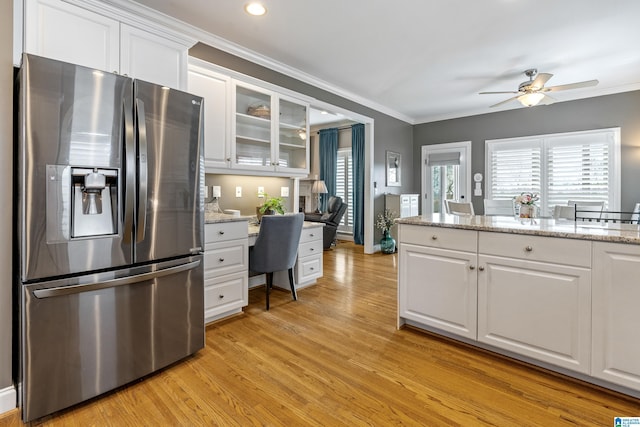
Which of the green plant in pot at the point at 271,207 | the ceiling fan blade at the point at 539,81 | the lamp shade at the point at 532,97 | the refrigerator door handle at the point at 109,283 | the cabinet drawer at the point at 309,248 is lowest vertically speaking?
the cabinet drawer at the point at 309,248

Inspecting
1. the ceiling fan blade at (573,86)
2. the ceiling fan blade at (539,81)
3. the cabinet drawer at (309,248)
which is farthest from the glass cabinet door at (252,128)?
the ceiling fan blade at (573,86)

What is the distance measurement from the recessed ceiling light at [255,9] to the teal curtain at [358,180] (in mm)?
4365

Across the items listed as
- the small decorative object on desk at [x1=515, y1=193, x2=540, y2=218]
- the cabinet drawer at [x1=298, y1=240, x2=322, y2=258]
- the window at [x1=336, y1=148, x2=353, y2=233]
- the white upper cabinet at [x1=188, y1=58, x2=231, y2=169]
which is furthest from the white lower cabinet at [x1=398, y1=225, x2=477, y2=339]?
the window at [x1=336, y1=148, x2=353, y2=233]

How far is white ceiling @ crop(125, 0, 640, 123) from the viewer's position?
105 inches

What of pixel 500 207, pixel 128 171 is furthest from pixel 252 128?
pixel 500 207

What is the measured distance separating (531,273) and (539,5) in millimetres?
2313

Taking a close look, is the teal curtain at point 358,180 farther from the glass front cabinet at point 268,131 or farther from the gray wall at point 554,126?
the glass front cabinet at point 268,131

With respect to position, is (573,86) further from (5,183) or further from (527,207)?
(5,183)

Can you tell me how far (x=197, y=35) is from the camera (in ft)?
9.87

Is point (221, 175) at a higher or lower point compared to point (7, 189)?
higher

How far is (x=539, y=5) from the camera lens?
265 centimetres

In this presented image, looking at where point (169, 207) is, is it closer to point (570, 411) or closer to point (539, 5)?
point (570, 411)

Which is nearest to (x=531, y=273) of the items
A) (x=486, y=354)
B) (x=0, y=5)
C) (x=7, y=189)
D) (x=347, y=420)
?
(x=486, y=354)

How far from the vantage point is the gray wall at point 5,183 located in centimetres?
160
